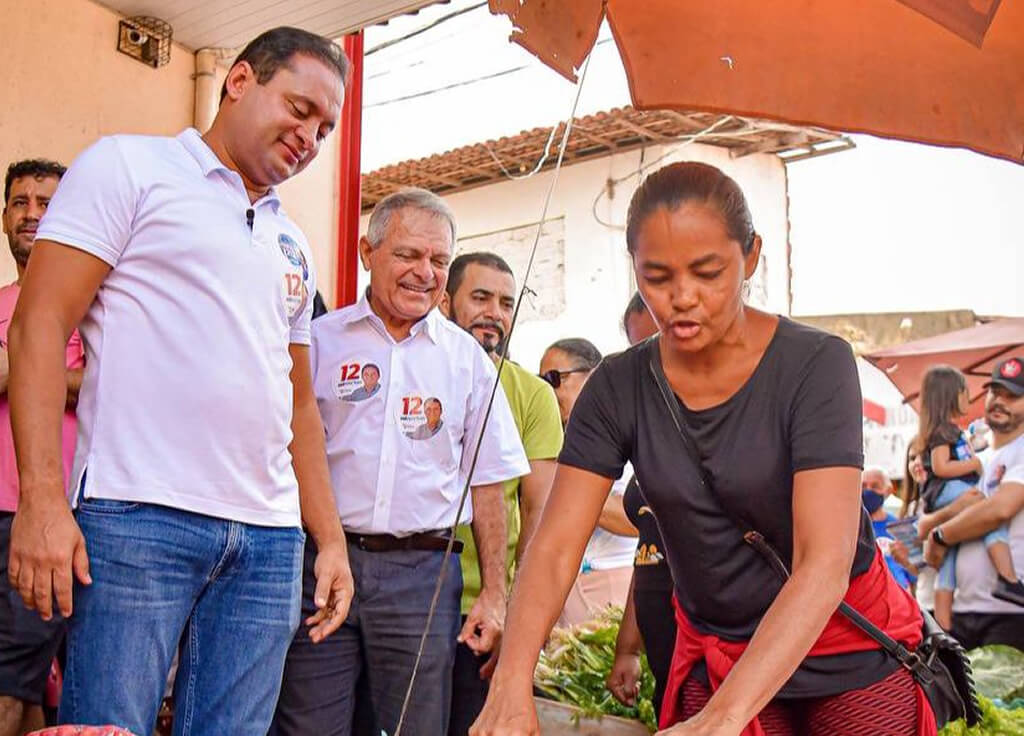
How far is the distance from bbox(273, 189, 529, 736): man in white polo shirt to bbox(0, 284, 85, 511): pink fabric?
63 cm

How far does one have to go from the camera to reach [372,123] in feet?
41.9

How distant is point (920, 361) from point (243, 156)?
8.17 m

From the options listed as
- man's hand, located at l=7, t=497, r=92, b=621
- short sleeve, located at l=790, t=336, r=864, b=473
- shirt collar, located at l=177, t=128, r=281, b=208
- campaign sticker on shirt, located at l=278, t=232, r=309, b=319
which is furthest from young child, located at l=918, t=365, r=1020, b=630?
man's hand, located at l=7, t=497, r=92, b=621

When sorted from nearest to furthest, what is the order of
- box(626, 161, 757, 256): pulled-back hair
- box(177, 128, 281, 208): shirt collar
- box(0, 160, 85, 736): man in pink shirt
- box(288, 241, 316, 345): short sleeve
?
box(626, 161, 757, 256): pulled-back hair, box(177, 128, 281, 208): shirt collar, box(288, 241, 316, 345): short sleeve, box(0, 160, 85, 736): man in pink shirt

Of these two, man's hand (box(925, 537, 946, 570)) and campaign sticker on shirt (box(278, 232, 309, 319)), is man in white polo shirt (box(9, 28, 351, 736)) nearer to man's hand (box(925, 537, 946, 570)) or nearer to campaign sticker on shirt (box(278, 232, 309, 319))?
campaign sticker on shirt (box(278, 232, 309, 319))

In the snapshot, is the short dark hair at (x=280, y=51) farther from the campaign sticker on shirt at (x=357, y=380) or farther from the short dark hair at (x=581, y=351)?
the short dark hair at (x=581, y=351)

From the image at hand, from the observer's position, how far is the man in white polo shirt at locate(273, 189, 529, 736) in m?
2.76

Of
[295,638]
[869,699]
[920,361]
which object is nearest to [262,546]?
[295,638]

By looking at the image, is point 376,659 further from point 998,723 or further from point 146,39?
point 146,39

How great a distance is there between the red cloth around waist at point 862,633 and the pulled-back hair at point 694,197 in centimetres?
72

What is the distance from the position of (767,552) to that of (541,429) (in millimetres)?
1606

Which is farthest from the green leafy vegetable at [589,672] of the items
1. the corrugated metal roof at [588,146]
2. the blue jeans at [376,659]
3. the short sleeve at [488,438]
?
the corrugated metal roof at [588,146]

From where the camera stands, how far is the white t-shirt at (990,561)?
16.1 ft

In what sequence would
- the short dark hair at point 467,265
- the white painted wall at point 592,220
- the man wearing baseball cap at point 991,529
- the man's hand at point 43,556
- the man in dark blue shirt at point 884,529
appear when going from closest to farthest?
the man's hand at point 43,556 < the short dark hair at point 467,265 < the man wearing baseball cap at point 991,529 < the man in dark blue shirt at point 884,529 < the white painted wall at point 592,220
